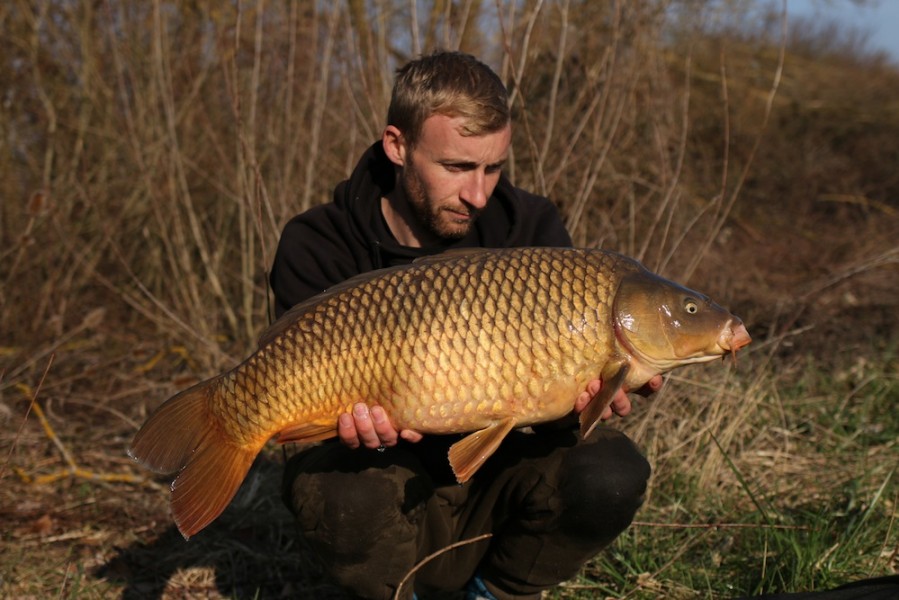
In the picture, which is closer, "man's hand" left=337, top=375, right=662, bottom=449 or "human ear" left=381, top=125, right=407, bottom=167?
"man's hand" left=337, top=375, right=662, bottom=449

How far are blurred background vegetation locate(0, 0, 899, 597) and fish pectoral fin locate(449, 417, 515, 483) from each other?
647 millimetres

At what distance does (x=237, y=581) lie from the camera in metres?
2.31

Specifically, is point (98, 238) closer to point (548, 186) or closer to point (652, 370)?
point (548, 186)

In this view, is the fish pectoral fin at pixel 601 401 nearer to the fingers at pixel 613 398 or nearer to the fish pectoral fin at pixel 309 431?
the fingers at pixel 613 398

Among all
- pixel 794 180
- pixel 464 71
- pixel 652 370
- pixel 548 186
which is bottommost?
pixel 794 180

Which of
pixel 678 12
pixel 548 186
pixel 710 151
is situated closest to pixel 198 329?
pixel 548 186

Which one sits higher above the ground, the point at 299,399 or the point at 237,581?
the point at 299,399

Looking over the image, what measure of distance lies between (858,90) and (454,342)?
18.4ft

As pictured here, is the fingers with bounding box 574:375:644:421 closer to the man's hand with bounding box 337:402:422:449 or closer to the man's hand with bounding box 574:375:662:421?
the man's hand with bounding box 574:375:662:421

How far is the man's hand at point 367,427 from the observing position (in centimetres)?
158

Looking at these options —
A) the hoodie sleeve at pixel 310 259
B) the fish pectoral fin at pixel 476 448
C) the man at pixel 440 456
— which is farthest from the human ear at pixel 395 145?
the fish pectoral fin at pixel 476 448

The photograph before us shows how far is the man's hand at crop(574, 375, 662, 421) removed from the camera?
157 cm

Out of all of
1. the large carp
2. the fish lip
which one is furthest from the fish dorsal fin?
the fish lip

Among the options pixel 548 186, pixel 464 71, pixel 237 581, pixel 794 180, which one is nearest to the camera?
Answer: pixel 464 71
